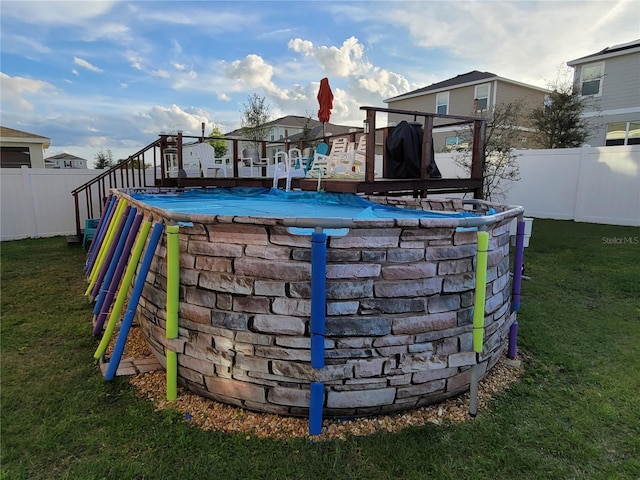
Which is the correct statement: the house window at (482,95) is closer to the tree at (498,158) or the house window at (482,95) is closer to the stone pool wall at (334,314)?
the tree at (498,158)

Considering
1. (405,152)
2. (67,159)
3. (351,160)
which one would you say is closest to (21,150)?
(351,160)

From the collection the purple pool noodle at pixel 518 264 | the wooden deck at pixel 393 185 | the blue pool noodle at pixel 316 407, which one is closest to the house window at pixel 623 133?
the wooden deck at pixel 393 185

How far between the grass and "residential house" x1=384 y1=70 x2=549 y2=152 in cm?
1544

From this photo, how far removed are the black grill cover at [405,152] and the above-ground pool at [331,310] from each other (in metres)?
3.65

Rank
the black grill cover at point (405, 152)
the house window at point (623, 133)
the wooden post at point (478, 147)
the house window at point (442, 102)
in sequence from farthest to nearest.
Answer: the house window at point (442, 102) → the house window at point (623, 133) → the wooden post at point (478, 147) → the black grill cover at point (405, 152)

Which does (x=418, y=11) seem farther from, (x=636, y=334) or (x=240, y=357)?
(x=240, y=357)

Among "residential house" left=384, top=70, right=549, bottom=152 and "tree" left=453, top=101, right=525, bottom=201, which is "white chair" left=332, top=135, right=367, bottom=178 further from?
"residential house" left=384, top=70, right=549, bottom=152

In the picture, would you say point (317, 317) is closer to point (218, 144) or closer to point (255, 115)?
point (255, 115)

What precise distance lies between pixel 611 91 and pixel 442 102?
7432 mm

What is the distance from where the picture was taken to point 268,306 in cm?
252

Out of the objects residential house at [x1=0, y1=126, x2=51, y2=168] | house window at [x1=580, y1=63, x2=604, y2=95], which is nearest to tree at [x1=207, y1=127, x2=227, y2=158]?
residential house at [x1=0, y1=126, x2=51, y2=168]

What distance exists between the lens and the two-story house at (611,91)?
48.5ft

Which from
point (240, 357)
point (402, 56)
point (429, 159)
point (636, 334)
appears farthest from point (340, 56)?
point (240, 357)

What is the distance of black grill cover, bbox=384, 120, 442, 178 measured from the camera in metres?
6.18
